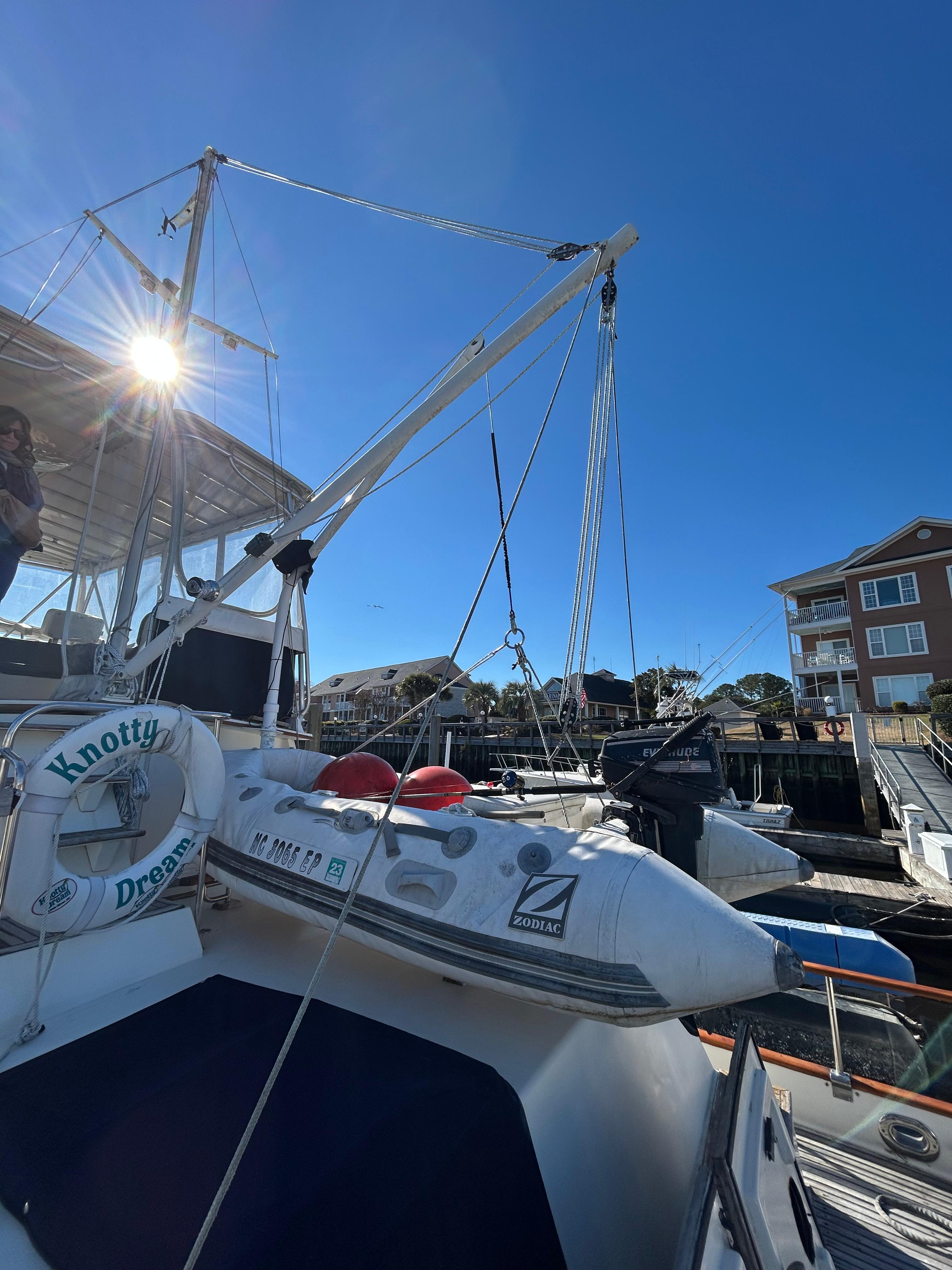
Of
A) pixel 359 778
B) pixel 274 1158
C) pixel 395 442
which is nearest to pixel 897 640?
pixel 395 442

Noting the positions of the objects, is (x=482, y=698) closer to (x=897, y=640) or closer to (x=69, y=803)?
(x=897, y=640)

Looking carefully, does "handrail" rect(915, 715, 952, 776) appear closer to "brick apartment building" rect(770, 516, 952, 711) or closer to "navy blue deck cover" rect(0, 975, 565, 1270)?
"brick apartment building" rect(770, 516, 952, 711)

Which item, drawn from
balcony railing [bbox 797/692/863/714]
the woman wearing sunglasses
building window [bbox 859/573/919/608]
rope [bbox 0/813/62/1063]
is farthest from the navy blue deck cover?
building window [bbox 859/573/919/608]

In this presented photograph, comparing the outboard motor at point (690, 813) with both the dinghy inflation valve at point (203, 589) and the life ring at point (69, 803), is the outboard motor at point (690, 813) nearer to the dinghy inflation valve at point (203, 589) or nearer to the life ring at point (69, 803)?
the life ring at point (69, 803)

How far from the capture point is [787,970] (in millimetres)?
1925

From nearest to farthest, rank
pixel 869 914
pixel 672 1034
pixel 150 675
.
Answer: pixel 672 1034, pixel 150 675, pixel 869 914

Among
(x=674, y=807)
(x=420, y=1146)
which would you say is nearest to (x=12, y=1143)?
(x=420, y=1146)

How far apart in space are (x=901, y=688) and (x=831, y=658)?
3267 millimetres

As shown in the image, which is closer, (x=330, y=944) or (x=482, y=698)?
(x=330, y=944)

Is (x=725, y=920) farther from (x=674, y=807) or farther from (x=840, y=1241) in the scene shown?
(x=674, y=807)

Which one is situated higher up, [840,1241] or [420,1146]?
[420,1146]

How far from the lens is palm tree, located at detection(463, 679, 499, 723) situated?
144 ft

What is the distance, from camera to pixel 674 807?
3.89 meters

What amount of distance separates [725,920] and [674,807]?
1926mm
